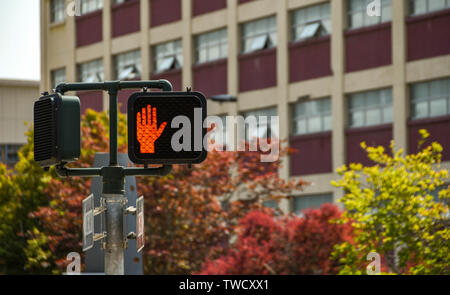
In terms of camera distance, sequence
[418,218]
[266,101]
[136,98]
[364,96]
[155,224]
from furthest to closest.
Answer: [266,101] < [364,96] < [155,224] < [418,218] < [136,98]

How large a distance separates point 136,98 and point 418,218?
593 inches

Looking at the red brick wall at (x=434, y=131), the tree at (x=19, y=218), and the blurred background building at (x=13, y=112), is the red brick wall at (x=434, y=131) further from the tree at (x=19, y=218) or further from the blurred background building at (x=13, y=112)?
the blurred background building at (x=13, y=112)

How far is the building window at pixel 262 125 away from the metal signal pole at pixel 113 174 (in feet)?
114

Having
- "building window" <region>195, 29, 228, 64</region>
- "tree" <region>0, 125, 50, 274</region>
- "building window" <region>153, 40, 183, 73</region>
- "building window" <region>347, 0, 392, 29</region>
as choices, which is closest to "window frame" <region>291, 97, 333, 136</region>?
"building window" <region>347, 0, 392, 29</region>

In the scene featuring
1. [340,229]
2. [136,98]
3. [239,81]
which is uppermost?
[239,81]

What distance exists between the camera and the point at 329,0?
1638 inches

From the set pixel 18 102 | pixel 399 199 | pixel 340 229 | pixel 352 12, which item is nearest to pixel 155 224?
pixel 340 229

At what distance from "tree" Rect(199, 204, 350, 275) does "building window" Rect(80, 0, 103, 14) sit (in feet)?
92.3

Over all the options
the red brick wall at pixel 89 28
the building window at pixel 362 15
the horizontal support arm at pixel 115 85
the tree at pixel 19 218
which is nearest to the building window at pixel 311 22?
the building window at pixel 362 15

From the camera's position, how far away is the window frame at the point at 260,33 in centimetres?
4472

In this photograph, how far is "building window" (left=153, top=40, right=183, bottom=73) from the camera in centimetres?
4978

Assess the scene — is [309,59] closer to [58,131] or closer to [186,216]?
[186,216]

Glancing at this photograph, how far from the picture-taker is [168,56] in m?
50.1
